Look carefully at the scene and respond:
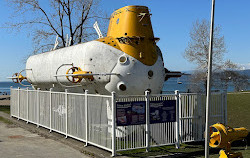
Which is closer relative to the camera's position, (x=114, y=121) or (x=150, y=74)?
(x=114, y=121)

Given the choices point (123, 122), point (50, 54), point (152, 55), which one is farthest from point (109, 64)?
point (50, 54)

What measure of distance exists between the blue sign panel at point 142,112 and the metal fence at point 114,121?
0.17 metres

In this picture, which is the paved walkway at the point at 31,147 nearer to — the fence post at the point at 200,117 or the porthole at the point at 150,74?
the porthole at the point at 150,74

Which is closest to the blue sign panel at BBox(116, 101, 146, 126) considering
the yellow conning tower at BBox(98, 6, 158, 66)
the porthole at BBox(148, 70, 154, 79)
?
the porthole at BBox(148, 70, 154, 79)

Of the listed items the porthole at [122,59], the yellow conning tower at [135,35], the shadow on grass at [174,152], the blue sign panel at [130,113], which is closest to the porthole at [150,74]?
the yellow conning tower at [135,35]

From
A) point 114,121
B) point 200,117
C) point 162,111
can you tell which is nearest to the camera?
point 114,121

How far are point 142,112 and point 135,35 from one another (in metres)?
3.53

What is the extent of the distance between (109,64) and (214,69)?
33480mm

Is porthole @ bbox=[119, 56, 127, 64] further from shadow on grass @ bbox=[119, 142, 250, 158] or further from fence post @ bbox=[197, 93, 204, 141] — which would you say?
shadow on grass @ bbox=[119, 142, 250, 158]

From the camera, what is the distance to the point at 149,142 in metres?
10.5

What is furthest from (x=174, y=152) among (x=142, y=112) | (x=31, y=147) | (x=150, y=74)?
(x=31, y=147)

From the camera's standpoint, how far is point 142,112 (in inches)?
408

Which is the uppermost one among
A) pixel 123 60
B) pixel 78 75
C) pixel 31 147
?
pixel 123 60

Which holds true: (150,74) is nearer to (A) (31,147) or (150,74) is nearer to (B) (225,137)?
(B) (225,137)
